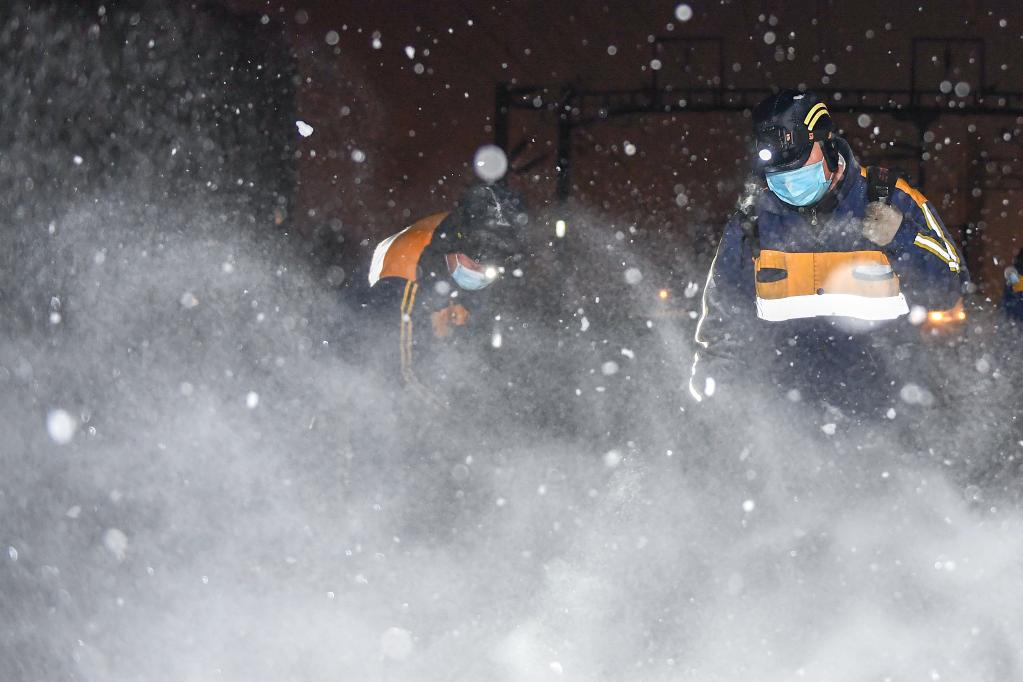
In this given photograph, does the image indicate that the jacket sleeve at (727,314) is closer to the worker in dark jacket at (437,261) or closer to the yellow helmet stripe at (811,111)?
the yellow helmet stripe at (811,111)

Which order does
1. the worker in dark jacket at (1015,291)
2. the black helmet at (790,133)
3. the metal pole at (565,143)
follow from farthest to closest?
the metal pole at (565,143) < the worker in dark jacket at (1015,291) < the black helmet at (790,133)

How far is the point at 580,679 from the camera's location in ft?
9.12

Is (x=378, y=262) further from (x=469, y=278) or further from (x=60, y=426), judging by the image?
(x=60, y=426)

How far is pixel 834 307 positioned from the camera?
3307 mm

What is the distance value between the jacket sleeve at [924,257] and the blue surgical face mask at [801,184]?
26cm

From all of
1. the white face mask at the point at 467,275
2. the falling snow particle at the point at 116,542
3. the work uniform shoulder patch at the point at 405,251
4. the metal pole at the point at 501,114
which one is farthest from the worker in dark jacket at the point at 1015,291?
the metal pole at the point at 501,114

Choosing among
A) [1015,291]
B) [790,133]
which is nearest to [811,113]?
[790,133]

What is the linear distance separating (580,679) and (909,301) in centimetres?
169

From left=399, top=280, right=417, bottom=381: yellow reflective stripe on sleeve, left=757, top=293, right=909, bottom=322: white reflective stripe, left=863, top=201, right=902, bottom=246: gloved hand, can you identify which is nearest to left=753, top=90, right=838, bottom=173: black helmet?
left=863, top=201, right=902, bottom=246: gloved hand

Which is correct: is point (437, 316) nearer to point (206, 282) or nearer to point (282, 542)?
point (282, 542)

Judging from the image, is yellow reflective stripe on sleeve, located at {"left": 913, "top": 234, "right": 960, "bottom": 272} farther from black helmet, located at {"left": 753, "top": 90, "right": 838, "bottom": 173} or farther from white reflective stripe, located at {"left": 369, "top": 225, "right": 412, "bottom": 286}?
white reflective stripe, located at {"left": 369, "top": 225, "right": 412, "bottom": 286}

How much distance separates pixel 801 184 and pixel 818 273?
318mm

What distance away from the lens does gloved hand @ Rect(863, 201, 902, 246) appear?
125 inches

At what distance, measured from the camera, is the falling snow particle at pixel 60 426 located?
11.6 ft
